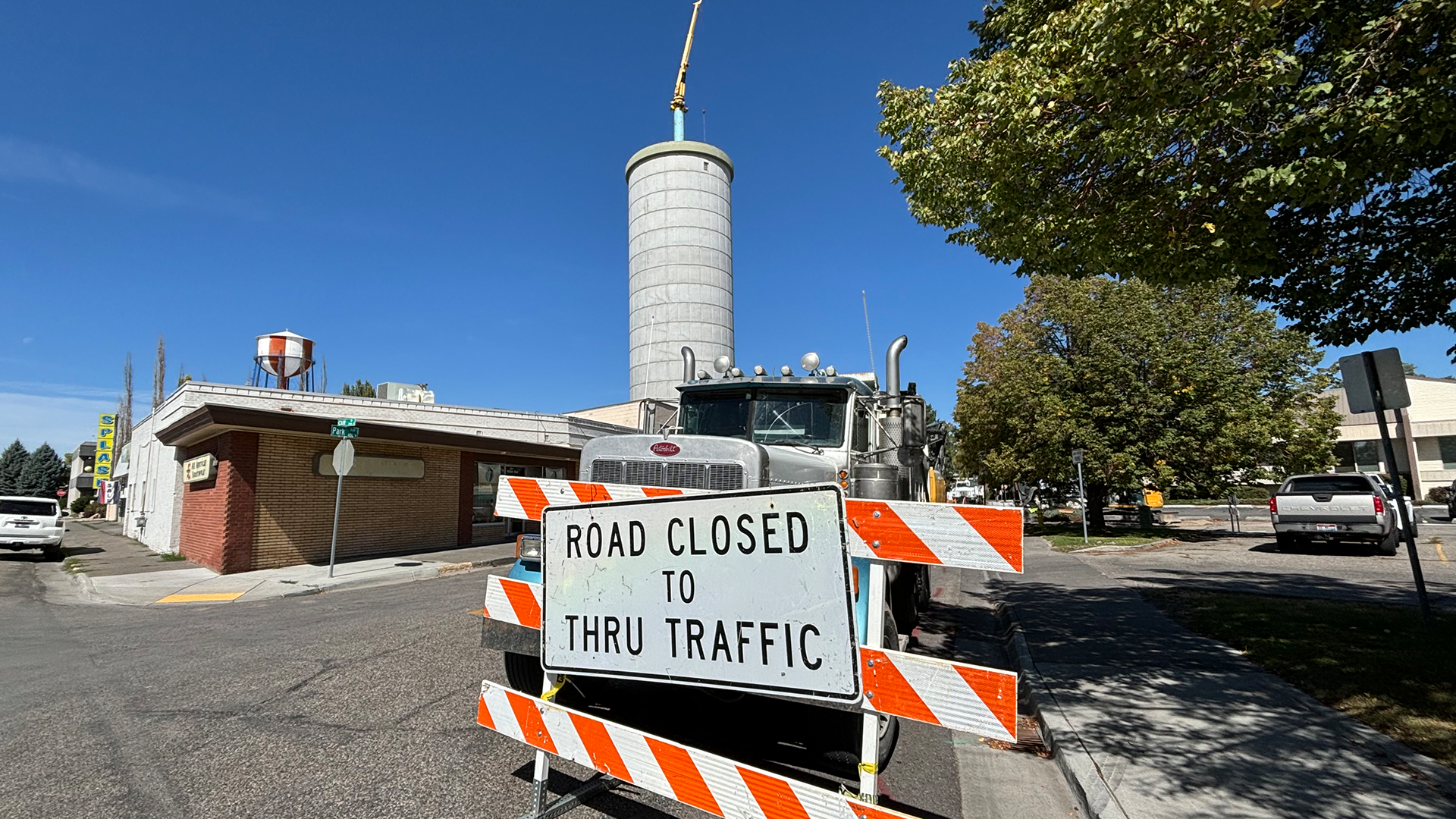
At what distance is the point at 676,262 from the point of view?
45.4 m

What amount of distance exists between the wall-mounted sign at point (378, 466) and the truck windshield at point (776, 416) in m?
13.0

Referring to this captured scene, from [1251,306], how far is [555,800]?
26.7 metres

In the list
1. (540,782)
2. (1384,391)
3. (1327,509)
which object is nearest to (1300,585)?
(1384,391)

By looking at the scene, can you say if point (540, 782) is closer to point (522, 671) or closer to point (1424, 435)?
point (522, 671)

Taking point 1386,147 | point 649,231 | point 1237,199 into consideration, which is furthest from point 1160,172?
point 649,231

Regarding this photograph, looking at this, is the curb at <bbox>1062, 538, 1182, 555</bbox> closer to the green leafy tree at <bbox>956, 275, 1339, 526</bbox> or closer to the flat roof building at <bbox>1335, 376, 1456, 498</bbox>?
the green leafy tree at <bbox>956, 275, 1339, 526</bbox>

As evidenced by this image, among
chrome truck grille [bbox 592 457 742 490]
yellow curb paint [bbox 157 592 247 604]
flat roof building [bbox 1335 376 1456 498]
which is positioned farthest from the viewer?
flat roof building [bbox 1335 376 1456 498]

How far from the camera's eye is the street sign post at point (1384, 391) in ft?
22.8

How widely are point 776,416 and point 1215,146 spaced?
409 centimetres

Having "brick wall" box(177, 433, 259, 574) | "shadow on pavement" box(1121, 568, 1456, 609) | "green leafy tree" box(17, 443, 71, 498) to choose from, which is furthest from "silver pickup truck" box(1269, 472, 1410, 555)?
"green leafy tree" box(17, 443, 71, 498)

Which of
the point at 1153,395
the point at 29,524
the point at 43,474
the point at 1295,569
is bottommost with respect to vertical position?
the point at 1295,569

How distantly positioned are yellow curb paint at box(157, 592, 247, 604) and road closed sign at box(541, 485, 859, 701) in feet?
36.8

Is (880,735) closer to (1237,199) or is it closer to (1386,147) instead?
(1237,199)

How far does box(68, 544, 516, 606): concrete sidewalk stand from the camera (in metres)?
11.9
